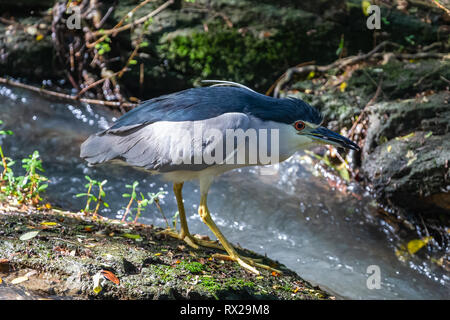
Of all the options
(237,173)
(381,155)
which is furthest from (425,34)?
(237,173)

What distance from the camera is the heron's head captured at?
311 cm

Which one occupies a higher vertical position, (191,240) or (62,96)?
(62,96)

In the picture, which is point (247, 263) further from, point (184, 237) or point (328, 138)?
point (328, 138)

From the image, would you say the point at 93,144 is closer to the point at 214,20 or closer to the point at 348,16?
the point at 214,20

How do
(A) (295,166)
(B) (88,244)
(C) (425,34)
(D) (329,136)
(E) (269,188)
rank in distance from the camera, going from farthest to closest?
(C) (425,34) → (A) (295,166) → (E) (269,188) → (D) (329,136) → (B) (88,244)

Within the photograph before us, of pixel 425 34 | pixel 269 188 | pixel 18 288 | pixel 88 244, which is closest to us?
pixel 18 288

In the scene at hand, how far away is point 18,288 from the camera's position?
2.21 meters

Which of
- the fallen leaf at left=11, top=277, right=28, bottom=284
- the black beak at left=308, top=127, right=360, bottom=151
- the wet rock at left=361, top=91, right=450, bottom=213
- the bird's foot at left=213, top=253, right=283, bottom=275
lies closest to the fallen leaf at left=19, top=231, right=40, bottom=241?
the fallen leaf at left=11, top=277, right=28, bottom=284

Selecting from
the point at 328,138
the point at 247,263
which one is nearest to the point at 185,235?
the point at 247,263

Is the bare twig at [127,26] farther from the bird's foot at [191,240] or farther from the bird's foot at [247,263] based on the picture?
the bird's foot at [247,263]

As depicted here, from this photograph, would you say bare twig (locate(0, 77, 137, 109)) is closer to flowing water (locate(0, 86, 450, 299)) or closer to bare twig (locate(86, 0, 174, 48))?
flowing water (locate(0, 86, 450, 299))

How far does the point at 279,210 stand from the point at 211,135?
2.40m

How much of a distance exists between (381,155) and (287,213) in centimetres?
125

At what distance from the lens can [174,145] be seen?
9.93 feet
